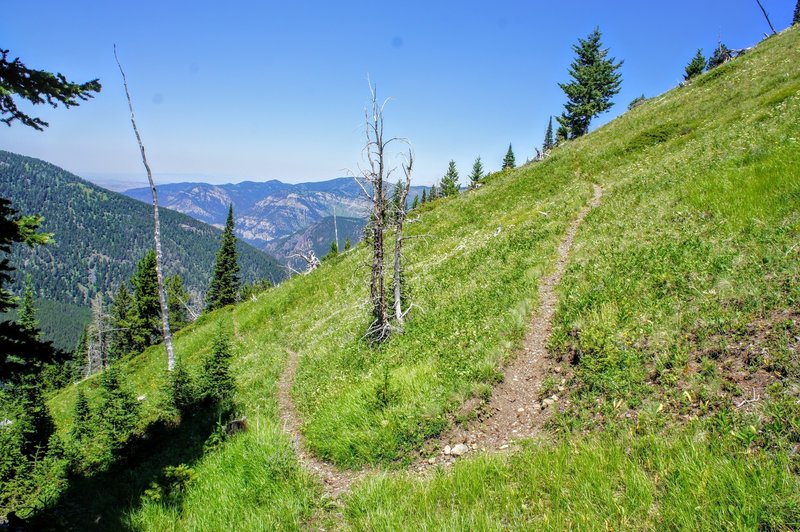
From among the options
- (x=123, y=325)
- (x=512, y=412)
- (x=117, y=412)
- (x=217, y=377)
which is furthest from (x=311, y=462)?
(x=123, y=325)

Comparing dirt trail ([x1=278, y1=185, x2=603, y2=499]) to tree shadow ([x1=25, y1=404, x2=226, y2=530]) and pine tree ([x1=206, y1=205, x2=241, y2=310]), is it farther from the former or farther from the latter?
pine tree ([x1=206, y1=205, x2=241, y2=310])

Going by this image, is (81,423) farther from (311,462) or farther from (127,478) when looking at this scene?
(311,462)

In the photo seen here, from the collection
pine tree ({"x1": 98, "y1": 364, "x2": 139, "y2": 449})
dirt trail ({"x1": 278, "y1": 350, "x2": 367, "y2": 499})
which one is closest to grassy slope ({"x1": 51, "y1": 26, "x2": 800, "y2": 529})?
dirt trail ({"x1": 278, "y1": 350, "x2": 367, "y2": 499})

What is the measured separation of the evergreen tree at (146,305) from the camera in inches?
2062

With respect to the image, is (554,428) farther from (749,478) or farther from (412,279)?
(412,279)

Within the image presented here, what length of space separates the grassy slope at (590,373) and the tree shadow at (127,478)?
43.7 inches

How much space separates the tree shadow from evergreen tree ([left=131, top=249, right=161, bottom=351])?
4569 centimetres

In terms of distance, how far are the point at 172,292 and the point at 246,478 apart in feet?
216

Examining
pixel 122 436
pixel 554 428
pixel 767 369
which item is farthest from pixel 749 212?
pixel 122 436

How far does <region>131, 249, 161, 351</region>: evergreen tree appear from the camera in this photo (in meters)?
52.4

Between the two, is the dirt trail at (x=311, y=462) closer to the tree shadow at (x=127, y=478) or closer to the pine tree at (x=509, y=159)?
the tree shadow at (x=127, y=478)

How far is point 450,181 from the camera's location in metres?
103

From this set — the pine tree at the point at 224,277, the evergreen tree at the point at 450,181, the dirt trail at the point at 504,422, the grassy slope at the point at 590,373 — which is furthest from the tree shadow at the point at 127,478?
the evergreen tree at the point at 450,181

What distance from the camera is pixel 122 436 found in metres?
12.1
